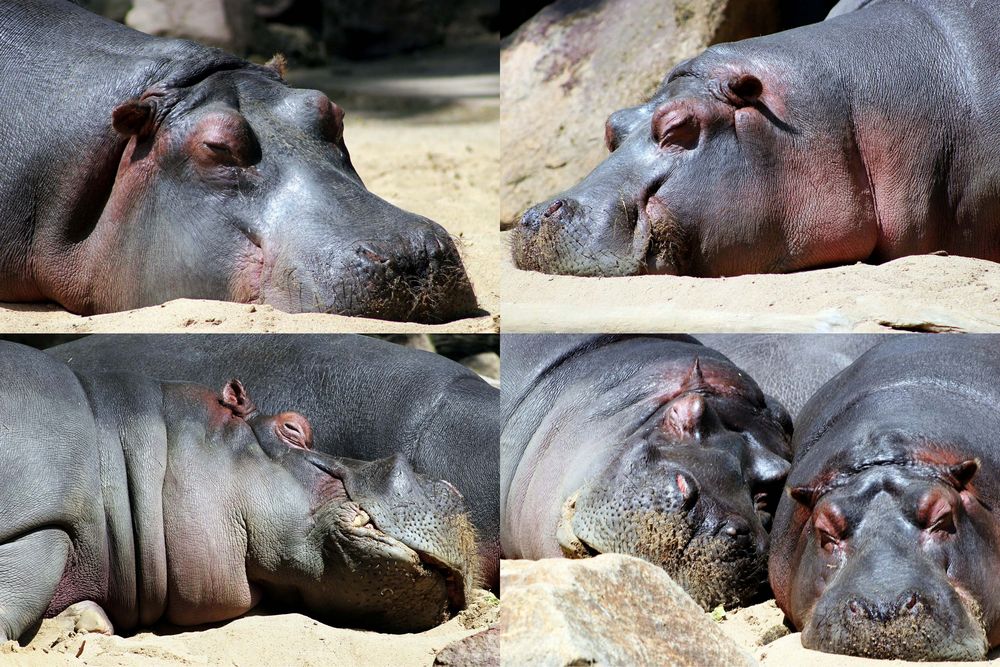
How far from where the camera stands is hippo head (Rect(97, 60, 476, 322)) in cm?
456

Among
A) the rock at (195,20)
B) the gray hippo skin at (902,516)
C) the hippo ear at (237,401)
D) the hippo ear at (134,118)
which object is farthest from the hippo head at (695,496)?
the rock at (195,20)

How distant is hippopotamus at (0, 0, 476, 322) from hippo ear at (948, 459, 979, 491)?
1.84 meters

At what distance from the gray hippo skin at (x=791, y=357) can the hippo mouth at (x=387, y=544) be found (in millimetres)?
2035

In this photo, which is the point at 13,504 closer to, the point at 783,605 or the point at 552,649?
the point at 552,649

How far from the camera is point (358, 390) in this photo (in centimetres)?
485

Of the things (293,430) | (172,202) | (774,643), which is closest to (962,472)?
(774,643)

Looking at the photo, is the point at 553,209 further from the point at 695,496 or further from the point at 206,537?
the point at 206,537

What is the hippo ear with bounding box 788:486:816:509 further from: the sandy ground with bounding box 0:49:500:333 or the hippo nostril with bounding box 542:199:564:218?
the hippo nostril with bounding box 542:199:564:218

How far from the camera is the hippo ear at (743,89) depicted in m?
5.36

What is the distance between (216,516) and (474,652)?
95 centimetres

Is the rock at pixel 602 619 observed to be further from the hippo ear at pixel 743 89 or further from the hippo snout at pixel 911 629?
the hippo ear at pixel 743 89

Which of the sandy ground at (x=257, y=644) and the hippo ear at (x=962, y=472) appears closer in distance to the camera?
the sandy ground at (x=257, y=644)

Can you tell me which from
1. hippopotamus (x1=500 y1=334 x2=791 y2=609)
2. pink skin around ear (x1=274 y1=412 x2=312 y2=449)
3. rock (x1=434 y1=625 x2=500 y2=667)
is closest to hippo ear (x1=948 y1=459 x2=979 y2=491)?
hippopotamus (x1=500 y1=334 x2=791 y2=609)

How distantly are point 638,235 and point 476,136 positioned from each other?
479 centimetres
